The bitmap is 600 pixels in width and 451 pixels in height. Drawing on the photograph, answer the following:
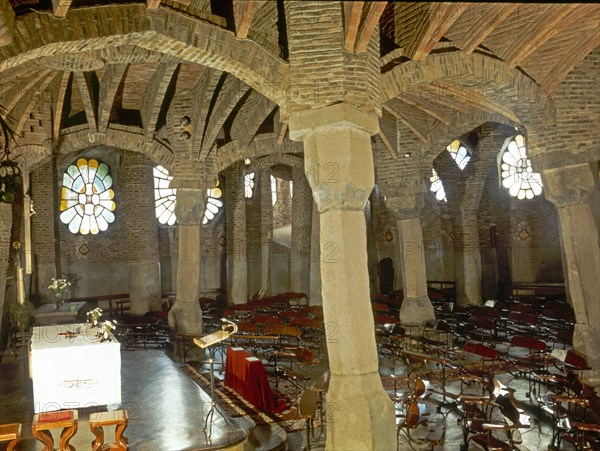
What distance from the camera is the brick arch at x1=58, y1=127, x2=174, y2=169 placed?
14.8 meters

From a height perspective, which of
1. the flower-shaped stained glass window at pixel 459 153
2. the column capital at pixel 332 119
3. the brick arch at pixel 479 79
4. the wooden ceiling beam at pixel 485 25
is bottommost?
the column capital at pixel 332 119

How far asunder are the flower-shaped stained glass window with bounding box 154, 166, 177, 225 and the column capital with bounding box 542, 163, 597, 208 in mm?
16830

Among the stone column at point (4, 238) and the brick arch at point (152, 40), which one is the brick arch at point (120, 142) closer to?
the stone column at point (4, 238)

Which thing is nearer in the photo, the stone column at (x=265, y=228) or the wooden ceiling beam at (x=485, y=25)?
the wooden ceiling beam at (x=485, y=25)

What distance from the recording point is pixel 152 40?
8227 mm

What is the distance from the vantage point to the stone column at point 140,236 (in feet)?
69.4

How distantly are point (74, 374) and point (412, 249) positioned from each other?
9.53 m

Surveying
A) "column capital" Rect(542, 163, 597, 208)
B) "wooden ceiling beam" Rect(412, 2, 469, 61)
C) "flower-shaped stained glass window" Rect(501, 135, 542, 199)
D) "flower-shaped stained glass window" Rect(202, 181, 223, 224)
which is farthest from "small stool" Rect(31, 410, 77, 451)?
"flower-shaped stained glass window" Rect(501, 135, 542, 199)

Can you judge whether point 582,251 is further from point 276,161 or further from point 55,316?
point 276,161

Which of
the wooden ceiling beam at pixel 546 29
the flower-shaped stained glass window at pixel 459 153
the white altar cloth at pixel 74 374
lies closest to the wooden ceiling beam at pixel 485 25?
the wooden ceiling beam at pixel 546 29

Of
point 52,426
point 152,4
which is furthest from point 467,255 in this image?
point 52,426

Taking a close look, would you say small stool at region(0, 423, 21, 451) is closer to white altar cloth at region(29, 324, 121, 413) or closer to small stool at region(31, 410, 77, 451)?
small stool at region(31, 410, 77, 451)

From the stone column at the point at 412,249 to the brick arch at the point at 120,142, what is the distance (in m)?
6.07

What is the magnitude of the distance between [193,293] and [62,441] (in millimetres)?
8409
